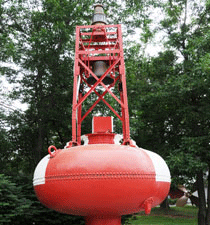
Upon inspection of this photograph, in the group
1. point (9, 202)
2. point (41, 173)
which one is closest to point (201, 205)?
point (9, 202)

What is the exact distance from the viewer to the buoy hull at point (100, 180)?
4051 mm

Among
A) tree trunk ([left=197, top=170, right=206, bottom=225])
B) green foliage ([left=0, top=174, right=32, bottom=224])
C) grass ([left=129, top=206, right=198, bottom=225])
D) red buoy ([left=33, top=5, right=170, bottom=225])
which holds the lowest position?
grass ([left=129, top=206, right=198, bottom=225])

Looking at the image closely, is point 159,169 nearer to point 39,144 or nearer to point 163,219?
point 39,144

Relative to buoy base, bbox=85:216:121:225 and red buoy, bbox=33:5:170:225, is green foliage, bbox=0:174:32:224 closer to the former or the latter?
red buoy, bbox=33:5:170:225

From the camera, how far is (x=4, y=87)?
12625mm

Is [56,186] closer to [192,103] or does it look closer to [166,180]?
[166,180]

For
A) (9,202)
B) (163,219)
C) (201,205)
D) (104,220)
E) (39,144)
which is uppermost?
(39,144)

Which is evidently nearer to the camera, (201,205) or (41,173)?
(41,173)

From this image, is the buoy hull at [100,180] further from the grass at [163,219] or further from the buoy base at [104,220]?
the grass at [163,219]

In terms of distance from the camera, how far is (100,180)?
402cm

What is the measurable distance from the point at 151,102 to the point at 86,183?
30.6 feet

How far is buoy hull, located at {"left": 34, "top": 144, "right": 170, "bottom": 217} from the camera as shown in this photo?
13.3 feet

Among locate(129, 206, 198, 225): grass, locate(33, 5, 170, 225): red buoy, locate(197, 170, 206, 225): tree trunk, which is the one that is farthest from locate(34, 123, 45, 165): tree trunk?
locate(33, 5, 170, 225): red buoy

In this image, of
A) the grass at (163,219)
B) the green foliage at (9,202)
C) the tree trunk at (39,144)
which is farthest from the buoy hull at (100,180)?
the grass at (163,219)
